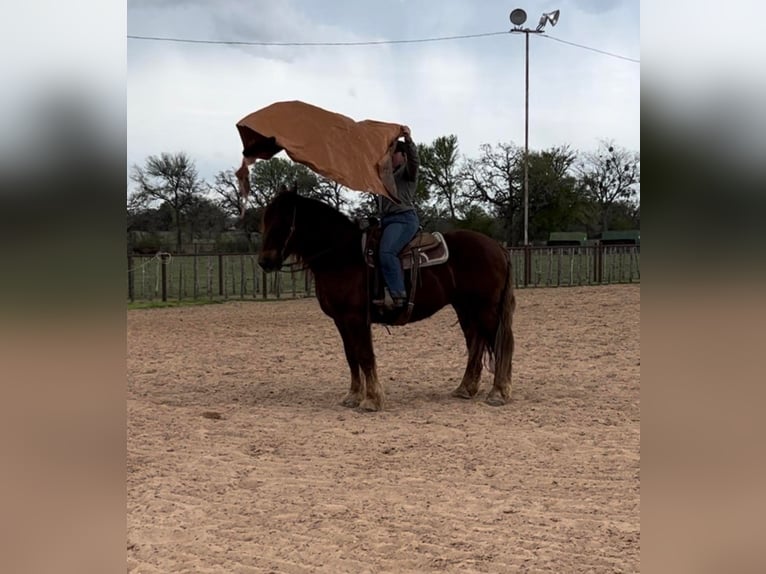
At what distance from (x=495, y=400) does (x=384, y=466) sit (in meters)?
1.84

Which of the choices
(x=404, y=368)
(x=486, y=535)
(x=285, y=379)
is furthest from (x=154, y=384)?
(x=486, y=535)

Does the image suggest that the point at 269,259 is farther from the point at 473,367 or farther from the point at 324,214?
the point at 473,367

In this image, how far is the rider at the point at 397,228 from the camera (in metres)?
5.17

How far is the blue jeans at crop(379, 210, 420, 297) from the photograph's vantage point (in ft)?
17.1

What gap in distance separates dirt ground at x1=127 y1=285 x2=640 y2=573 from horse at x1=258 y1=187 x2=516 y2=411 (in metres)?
0.33

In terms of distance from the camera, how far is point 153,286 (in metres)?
14.9

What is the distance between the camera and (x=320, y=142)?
12.1 feet

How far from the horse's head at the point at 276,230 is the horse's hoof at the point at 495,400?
2083 millimetres

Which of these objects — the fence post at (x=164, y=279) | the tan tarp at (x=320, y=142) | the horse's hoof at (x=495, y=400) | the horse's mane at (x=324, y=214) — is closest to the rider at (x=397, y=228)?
the horse's mane at (x=324, y=214)

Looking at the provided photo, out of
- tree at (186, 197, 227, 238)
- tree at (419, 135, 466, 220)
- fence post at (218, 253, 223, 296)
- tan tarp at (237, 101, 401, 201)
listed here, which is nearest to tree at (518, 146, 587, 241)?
tree at (419, 135, 466, 220)

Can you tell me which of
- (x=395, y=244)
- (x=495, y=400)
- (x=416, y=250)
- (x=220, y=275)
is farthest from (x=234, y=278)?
(x=495, y=400)

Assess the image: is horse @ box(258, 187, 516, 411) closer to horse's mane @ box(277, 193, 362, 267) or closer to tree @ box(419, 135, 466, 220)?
horse's mane @ box(277, 193, 362, 267)
